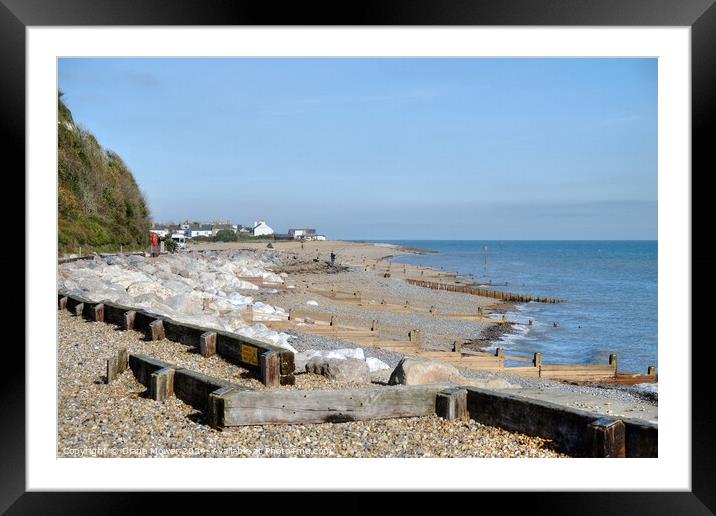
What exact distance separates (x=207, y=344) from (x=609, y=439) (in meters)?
4.92

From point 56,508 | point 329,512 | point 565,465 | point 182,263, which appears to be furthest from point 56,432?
point 182,263

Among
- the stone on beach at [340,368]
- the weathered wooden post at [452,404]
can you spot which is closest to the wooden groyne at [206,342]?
the stone on beach at [340,368]

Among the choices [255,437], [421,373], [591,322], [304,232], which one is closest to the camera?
[255,437]

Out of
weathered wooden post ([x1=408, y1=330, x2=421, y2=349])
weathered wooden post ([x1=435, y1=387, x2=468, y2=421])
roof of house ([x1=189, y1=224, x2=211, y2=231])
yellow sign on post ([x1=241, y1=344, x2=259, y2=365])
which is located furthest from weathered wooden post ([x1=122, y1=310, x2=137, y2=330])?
roof of house ([x1=189, y1=224, x2=211, y2=231])

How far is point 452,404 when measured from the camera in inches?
199

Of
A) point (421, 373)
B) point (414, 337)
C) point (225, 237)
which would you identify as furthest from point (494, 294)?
point (225, 237)

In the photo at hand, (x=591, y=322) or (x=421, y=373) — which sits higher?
(x=421, y=373)

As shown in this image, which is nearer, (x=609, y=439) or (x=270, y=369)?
(x=609, y=439)

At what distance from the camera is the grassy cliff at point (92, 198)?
69.6ft

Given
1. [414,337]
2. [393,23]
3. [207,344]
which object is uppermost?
[393,23]

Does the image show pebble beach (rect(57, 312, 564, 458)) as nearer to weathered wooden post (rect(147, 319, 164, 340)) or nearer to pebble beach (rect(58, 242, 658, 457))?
pebble beach (rect(58, 242, 658, 457))

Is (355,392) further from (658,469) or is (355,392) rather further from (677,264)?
(677,264)

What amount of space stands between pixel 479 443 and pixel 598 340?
1422cm

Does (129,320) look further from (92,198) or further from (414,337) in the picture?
(92,198)
